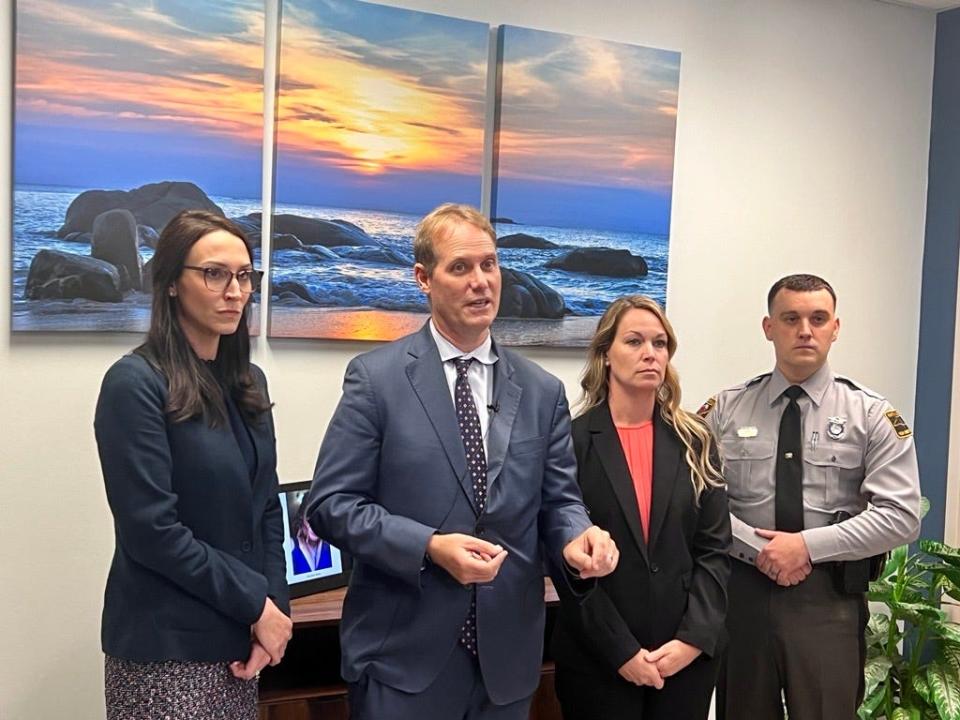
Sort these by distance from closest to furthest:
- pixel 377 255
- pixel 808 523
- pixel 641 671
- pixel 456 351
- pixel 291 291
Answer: pixel 456 351 < pixel 641 671 < pixel 808 523 < pixel 291 291 < pixel 377 255

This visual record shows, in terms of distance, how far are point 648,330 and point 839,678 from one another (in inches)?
40.8

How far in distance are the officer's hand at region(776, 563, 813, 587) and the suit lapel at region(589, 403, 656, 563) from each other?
464 millimetres

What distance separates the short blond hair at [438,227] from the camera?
204 centimetres

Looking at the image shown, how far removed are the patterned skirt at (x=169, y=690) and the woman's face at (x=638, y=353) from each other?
1.09 metres

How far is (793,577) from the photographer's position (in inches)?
104

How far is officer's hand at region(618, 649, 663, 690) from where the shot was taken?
230cm

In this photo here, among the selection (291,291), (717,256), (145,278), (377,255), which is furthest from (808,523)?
(145,278)

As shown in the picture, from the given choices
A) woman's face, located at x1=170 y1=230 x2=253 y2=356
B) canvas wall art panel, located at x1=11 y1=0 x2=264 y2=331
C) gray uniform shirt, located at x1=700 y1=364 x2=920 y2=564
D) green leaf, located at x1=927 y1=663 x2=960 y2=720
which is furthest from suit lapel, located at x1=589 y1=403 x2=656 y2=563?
green leaf, located at x1=927 y1=663 x2=960 y2=720

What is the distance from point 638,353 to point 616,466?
0.27m

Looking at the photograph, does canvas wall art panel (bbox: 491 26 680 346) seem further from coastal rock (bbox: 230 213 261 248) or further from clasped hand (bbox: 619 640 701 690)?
clasped hand (bbox: 619 640 701 690)

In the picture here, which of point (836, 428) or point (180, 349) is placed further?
point (836, 428)

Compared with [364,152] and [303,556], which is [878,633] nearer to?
[303,556]

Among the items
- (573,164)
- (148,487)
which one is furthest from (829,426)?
(148,487)

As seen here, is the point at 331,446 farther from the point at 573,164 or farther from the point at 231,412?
the point at 573,164
